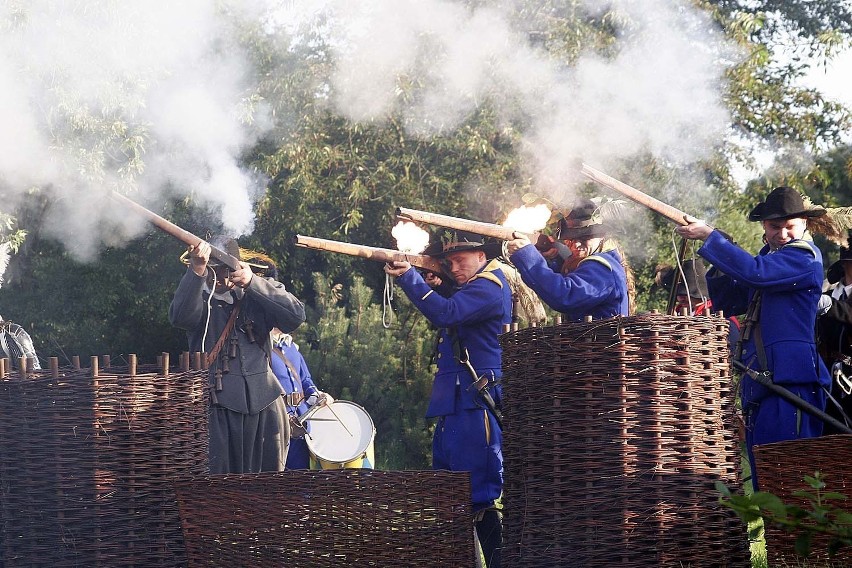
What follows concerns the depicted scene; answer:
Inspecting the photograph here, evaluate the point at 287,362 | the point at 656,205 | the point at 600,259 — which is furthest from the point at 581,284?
the point at 287,362

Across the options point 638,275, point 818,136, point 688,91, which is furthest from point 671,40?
point 818,136

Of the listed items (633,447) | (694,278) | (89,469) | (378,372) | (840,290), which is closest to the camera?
(633,447)

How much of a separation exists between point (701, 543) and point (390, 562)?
100 centimetres

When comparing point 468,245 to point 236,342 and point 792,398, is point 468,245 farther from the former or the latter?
point 792,398

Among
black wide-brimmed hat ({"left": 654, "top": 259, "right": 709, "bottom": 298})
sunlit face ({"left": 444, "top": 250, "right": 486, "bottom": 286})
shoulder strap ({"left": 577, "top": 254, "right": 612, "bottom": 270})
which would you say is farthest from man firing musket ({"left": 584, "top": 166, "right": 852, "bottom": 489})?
sunlit face ({"left": 444, "top": 250, "right": 486, "bottom": 286})

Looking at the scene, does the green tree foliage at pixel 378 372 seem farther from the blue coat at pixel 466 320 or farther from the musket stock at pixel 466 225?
the blue coat at pixel 466 320

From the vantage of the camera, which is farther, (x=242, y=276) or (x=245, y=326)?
(x=245, y=326)

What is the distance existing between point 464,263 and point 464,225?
30 cm

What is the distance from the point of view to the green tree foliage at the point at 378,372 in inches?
400

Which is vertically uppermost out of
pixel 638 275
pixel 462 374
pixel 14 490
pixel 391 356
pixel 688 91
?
pixel 688 91

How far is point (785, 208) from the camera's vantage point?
4824 millimetres

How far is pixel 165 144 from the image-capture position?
24.5 ft

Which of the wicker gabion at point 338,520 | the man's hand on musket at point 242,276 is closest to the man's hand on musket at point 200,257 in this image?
the man's hand on musket at point 242,276

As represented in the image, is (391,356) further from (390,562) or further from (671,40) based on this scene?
(390,562)
